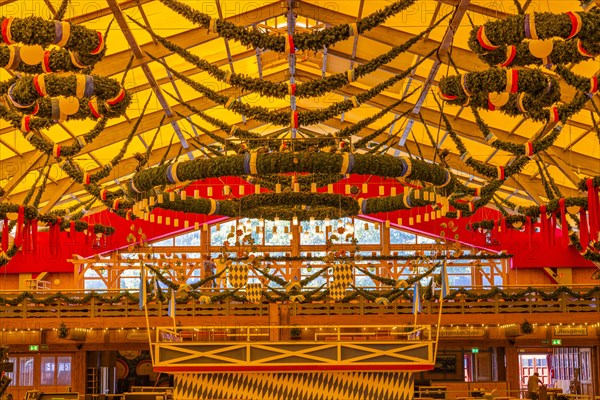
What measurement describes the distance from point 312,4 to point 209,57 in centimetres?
310

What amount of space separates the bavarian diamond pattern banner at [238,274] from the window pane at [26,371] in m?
9.07

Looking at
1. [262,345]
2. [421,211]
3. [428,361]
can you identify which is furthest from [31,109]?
[421,211]

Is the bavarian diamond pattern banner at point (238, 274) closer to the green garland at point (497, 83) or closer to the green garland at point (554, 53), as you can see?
the green garland at point (497, 83)

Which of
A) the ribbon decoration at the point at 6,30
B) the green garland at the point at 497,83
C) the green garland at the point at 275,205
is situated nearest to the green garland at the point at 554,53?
the green garland at the point at 497,83

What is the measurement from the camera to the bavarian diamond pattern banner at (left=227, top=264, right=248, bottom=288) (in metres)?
19.2

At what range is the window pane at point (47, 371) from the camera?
2497 centimetres

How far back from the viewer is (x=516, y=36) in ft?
25.4

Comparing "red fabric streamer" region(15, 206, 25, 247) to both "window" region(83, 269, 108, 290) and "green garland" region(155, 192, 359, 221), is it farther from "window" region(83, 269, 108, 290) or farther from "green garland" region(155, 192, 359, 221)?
"window" region(83, 269, 108, 290)

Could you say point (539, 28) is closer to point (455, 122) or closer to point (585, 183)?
point (585, 183)

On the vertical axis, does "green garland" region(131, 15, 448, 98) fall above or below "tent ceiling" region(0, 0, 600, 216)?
below

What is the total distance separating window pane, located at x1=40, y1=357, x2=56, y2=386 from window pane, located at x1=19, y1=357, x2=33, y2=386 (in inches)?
13.6

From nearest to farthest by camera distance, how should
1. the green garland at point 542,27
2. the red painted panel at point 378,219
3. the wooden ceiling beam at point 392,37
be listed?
the green garland at point 542,27 → the wooden ceiling beam at point 392,37 → the red painted panel at point 378,219

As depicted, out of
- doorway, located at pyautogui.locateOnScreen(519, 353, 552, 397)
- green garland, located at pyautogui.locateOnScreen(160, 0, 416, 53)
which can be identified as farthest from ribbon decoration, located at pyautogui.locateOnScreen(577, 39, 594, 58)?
doorway, located at pyautogui.locateOnScreen(519, 353, 552, 397)

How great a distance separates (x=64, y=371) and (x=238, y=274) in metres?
8.61
